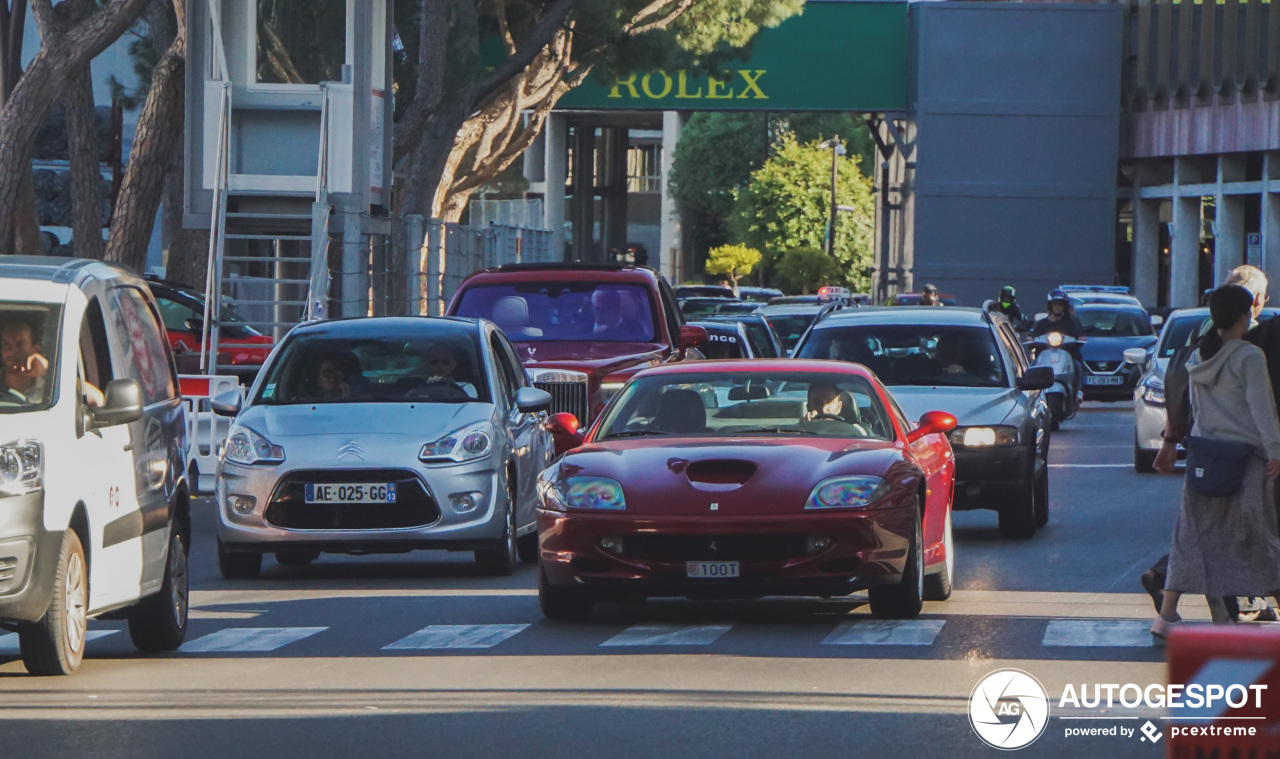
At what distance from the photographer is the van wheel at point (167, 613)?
10633 mm

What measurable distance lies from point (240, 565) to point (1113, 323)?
27424mm

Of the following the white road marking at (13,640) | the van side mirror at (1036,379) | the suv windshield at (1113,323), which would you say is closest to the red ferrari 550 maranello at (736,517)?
the white road marking at (13,640)

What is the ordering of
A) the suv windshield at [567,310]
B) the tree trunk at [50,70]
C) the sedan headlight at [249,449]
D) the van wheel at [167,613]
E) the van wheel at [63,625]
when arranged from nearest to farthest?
the van wheel at [63,625] → the van wheel at [167,613] → the sedan headlight at [249,449] → the suv windshield at [567,310] → the tree trunk at [50,70]

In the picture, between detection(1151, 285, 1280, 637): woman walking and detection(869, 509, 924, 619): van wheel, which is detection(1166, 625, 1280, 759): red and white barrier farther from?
detection(869, 509, 924, 619): van wheel

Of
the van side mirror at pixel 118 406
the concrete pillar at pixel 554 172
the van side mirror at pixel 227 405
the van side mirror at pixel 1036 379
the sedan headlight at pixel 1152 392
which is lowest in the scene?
the sedan headlight at pixel 1152 392

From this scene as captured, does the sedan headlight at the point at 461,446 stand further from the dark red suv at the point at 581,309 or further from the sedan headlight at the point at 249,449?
the dark red suv at the point at 581,309

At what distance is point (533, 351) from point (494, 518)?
5254 millimetres

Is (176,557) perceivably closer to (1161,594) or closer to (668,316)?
(1161,594)

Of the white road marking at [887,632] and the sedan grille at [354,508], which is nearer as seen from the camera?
the white road marking at [887,632]

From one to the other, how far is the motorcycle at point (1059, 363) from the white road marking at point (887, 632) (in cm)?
1836

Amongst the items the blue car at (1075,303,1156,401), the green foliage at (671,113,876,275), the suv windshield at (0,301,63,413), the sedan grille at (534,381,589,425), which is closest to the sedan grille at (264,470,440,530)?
the suv windshield at (0,301,63,413)

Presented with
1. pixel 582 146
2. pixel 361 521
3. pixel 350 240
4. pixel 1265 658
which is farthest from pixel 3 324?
pixel 582 146

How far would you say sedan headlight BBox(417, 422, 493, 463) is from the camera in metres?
13.9

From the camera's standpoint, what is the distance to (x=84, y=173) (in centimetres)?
3272
